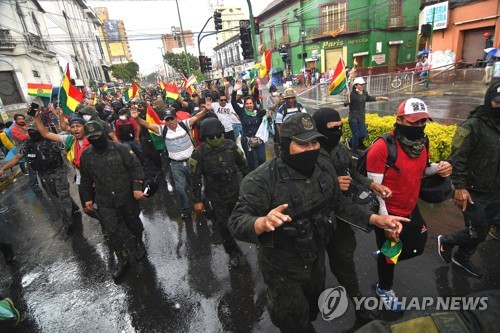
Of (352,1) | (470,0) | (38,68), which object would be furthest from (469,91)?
(38,68)

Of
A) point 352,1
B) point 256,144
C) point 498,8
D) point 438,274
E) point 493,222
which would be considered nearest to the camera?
point 493,222

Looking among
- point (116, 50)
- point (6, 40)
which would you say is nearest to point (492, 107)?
point (6, 40)

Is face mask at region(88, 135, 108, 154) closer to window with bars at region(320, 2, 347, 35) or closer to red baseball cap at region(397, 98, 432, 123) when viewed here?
red baseball cap at region(397, 98, 432, 123)

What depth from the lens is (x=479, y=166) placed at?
109 inches

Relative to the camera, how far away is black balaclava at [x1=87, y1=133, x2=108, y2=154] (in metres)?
3.55

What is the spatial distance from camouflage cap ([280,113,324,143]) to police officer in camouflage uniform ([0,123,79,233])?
5.01m

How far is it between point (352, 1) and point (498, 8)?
556 inches

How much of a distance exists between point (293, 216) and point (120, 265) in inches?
120

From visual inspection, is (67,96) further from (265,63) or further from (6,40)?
(6,40)

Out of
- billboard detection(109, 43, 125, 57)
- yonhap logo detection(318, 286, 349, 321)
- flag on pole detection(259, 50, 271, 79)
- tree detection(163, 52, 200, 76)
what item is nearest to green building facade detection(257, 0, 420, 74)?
flag on pole detection(259, 50, 271, 79)

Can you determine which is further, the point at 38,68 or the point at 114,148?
the point at 38,68

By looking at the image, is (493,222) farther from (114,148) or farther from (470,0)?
(470,0)

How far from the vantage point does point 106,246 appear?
188 inches

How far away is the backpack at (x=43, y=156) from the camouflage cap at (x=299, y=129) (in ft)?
16.3
